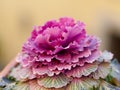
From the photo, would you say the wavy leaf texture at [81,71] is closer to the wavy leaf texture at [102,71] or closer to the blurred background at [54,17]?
the wavy leaf texture at [102,71]

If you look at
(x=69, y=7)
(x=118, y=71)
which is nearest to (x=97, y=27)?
(x=69, y=7)

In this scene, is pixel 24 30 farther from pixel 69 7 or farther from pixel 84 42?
pixel 84 42

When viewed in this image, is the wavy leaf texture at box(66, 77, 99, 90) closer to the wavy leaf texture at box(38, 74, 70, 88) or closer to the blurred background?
the wavy leaf texture at box(38, 74, 70, 88)

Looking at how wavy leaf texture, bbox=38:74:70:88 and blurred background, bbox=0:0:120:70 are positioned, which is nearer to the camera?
wavy leaf texture, bbox=38:74:70:88

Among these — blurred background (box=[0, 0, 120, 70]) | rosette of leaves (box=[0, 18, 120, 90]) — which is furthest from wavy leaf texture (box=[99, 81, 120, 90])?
blurred background (box=[0, 0, 120, 70])

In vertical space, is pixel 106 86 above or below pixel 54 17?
below

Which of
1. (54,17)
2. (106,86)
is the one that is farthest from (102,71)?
(54,17)

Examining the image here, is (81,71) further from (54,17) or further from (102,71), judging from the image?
(54,17)

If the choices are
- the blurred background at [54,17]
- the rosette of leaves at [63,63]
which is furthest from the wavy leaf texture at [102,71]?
the blurred background at [54,17]
